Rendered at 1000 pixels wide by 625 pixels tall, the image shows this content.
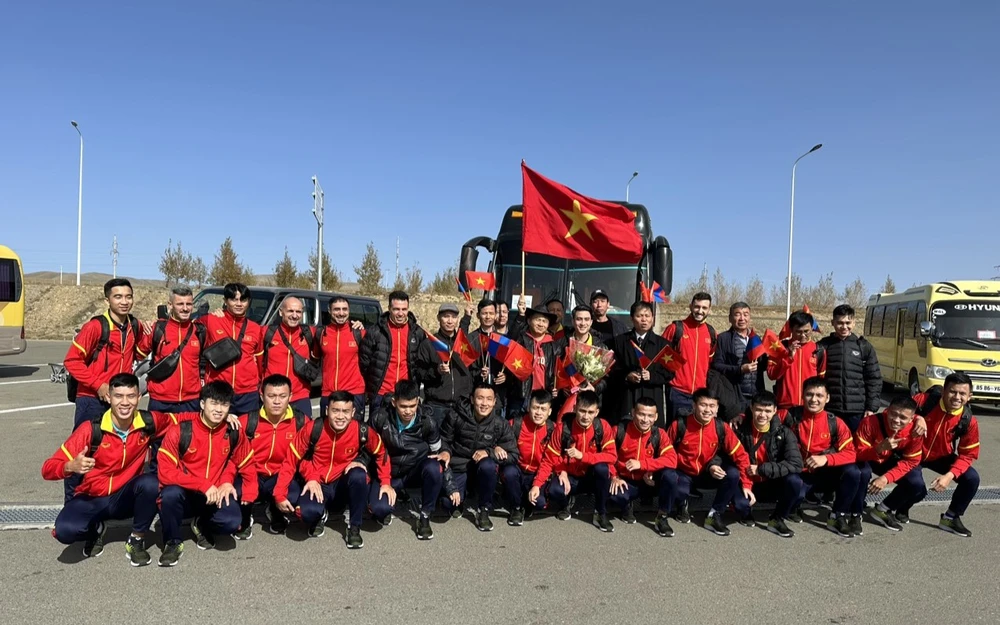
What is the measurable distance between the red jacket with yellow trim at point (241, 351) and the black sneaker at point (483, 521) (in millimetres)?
2413

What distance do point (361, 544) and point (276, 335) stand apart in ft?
7.49

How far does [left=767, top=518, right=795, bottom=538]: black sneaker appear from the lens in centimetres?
517

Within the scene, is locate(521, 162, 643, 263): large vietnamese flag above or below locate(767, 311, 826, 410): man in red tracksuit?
above

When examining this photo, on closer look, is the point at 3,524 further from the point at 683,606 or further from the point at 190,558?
the point at 683,606

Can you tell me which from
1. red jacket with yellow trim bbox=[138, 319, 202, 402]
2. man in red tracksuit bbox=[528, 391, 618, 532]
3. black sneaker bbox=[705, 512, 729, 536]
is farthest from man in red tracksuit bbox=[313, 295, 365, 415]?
black sneaker bbox=[705, 512, 729, 536]

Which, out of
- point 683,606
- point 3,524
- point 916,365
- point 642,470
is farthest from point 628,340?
point 916,365

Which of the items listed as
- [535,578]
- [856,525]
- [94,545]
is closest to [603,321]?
[856,525]

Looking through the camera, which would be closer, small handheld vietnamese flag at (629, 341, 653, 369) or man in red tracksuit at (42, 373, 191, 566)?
man in red tracksuit at (42, 373, 191, 566)

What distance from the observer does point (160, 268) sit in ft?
137

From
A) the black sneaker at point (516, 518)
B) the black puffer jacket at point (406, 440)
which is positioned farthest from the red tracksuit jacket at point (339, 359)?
the black sneaker at point (516, 518)

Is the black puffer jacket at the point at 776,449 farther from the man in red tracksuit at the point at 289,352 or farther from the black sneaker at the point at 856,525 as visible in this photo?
the man in red tracksuit at the point at 289,352

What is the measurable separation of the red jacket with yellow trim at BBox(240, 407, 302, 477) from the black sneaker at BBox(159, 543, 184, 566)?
0.78 metres

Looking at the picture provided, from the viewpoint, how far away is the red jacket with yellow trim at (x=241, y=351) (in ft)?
19.0

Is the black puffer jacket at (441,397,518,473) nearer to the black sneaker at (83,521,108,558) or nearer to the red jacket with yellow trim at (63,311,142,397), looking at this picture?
the black sneaker at (83,521,108,558)
